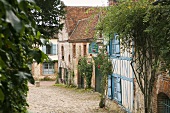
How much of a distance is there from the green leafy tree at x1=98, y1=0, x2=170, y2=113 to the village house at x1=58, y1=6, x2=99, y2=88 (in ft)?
44.0

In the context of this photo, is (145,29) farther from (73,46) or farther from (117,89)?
(73,46)

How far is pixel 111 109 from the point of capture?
16109 millimetres

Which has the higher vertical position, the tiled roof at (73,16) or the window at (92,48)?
the tiled roof at (73,16)

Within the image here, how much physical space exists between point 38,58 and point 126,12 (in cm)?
795

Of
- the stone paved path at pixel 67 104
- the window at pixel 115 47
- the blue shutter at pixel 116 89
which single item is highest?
the window at pixel 115 47

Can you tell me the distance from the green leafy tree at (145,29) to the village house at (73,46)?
13.4 meters

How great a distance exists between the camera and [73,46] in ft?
95.5

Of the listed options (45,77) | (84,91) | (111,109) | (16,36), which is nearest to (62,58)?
(45,77)

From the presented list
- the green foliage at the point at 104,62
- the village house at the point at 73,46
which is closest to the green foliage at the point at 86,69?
the village house at the point at 73,46

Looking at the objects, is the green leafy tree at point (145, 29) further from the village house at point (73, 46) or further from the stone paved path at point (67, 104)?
the village house at point (73, 46)

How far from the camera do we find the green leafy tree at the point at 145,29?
8.31 m

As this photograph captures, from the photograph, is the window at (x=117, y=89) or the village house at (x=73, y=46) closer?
the window at (x=117, y=89)

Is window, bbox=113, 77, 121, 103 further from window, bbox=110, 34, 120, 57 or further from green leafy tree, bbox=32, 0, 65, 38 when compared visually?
green leafy tree, bbox=32, 0, 65, 38

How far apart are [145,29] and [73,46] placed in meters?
19.8
